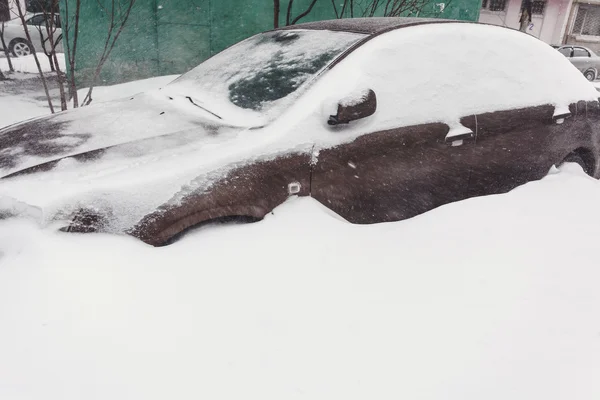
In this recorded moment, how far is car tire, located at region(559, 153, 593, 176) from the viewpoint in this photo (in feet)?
12.2

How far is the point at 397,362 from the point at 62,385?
116 centimetres

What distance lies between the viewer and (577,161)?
3824mm

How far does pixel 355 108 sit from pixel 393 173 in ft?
1.55

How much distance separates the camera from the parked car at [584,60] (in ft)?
48.9

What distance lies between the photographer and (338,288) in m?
2.10

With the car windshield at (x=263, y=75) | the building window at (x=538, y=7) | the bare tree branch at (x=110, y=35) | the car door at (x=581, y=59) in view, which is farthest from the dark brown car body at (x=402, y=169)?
the building window at (x=538, y=7)

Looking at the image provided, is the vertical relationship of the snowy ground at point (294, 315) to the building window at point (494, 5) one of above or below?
above

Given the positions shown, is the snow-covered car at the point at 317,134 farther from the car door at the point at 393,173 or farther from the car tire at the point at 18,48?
the car tire at the point at 18,48

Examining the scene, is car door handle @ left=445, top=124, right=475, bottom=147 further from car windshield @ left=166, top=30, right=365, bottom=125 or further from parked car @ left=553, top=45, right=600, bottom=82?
parked car @ left=553, top=45, right=600, bottom=82

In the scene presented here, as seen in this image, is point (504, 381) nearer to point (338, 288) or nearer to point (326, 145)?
point (338, 288)

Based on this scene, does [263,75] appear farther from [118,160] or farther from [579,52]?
[579,52]

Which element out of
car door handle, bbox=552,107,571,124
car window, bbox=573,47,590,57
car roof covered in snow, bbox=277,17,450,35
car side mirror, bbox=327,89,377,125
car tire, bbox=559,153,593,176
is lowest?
car window, bbox=573,47,590,57

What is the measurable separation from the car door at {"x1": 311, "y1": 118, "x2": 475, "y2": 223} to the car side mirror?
0.14 metres

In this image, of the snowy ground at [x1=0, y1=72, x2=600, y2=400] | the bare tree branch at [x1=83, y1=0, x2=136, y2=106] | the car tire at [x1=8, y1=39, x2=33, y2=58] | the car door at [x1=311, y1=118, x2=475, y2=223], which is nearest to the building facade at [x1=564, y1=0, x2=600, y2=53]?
the bare tree branch at [x1=83, y1=0, x2=136, y2=106]
